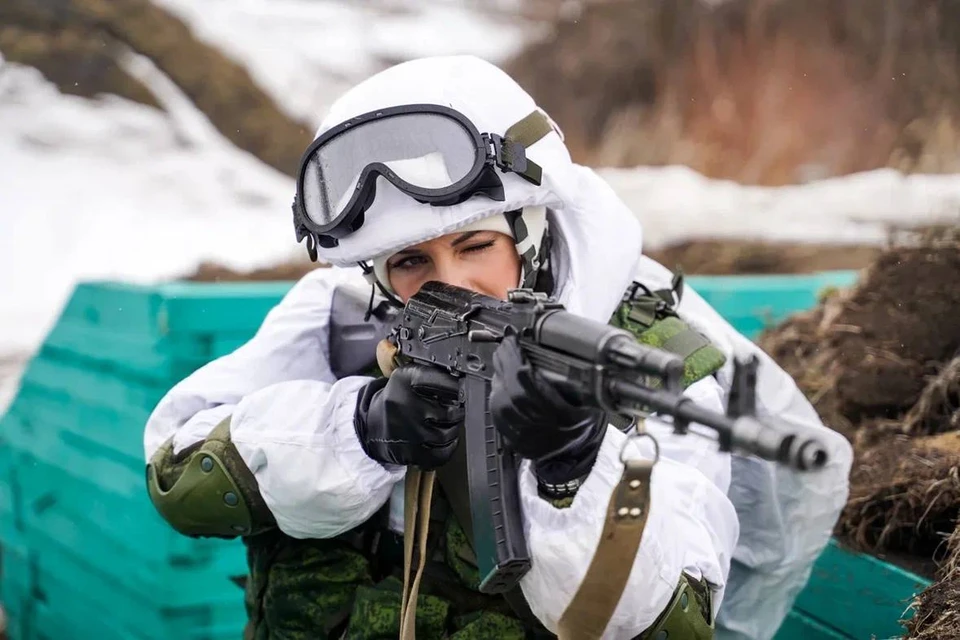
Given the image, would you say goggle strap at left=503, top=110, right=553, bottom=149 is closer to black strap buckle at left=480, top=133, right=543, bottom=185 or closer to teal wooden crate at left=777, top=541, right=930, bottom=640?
black strap buckle at left=480, top=133, right=543, bottom=185

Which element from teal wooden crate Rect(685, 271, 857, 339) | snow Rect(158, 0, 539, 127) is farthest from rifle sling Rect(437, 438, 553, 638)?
snow Rect(158, 0, 539, 127)

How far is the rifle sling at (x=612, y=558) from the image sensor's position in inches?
56.2

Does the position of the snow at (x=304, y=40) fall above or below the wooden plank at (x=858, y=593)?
above

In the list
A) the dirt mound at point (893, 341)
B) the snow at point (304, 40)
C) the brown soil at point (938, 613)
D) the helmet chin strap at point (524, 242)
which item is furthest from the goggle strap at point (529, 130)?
the snow at point (304, 40)

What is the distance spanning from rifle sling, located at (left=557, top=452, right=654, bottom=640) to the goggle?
0.68m

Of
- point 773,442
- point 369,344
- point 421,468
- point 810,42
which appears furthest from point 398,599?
point 810,42

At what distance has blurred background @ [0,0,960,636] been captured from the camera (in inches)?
249

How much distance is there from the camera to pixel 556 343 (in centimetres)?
133

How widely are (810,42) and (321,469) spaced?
8856 mm

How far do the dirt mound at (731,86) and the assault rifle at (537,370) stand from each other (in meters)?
8.02

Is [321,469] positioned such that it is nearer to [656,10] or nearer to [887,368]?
[887,368]

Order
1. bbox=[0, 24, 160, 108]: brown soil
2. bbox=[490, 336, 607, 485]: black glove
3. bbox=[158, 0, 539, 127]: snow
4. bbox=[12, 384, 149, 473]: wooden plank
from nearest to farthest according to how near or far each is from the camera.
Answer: bbox=[490, 336, 607, 485]: black glove → bbox=[12, 384, 149, 473]: wooden plank → bbox=[0, 24, 160, 108]: brown soil → bbox=[158, 0, 539, 127]: snow

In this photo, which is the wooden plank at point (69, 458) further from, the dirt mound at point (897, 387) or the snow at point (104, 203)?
the dirt mound at point (897, 387)

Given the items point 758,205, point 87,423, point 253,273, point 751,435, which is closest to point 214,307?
point 87,423
